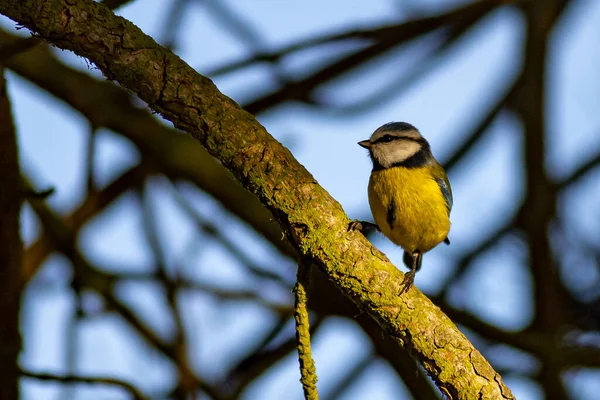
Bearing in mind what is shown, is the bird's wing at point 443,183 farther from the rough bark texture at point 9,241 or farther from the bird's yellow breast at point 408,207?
the rough bark texture at point 9,241

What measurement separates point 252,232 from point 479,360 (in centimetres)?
141

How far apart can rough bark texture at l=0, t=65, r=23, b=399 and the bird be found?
1.32 m

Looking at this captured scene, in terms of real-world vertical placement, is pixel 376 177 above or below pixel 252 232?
above

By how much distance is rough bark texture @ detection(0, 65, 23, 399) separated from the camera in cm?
237

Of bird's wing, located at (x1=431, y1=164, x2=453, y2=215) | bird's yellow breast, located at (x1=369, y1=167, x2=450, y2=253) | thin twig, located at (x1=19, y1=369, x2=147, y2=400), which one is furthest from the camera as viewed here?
bird's wing, located at (x1=431, y1=164, x2=453, y2=215)

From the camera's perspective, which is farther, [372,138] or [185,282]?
[372,138]

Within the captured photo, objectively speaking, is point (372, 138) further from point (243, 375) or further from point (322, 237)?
point (322, 237)

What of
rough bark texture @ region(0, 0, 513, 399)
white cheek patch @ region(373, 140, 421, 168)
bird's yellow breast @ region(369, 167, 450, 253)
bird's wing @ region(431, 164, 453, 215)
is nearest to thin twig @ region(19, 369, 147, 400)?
rough bark texture @ region(0, 0, 513, 399)

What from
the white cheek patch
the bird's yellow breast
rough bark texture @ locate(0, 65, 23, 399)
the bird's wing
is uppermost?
the white cheek patch

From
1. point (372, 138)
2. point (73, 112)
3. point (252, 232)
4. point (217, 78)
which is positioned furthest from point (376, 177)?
point (73, 112)

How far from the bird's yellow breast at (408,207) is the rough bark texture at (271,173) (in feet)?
3.97

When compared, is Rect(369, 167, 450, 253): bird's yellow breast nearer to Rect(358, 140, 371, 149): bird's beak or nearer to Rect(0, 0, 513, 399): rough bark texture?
Rect(358, 140, 371, 149): bird's beak

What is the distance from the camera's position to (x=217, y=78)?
9.70 ft

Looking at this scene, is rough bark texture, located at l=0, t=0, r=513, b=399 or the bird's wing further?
the bird's wing
